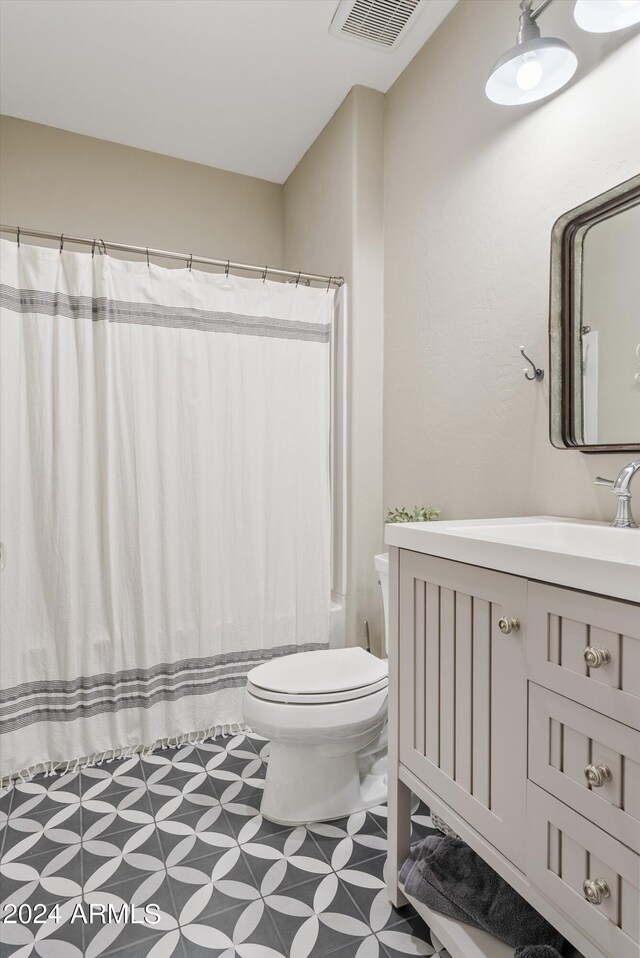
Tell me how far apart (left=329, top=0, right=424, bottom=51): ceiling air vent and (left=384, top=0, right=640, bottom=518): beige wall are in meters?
0.12

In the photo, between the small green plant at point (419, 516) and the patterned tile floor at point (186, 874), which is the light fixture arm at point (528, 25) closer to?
the small green plant at point (419, 516)

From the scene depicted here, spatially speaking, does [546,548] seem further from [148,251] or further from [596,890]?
[148,251]

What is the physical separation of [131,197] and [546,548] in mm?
2706

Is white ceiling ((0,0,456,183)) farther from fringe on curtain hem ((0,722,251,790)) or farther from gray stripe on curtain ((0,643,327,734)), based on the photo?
fringe on curtain hem ((0,722,251,790))

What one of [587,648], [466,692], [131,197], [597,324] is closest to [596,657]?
[587,648]

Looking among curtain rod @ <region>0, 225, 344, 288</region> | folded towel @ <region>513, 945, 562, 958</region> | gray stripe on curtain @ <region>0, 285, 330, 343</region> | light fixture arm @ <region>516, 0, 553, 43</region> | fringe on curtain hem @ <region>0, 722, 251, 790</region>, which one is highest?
light fixture arm @ <region>516, 0, 553, 43</region>

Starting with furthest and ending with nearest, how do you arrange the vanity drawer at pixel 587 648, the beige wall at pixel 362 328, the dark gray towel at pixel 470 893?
the beige wall at pixel 362 328 < the dark gray towel at pixel 470 893 < the vanity drawer at pixel 587 648

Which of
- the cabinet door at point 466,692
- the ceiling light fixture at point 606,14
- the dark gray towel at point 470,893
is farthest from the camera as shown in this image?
the ceiling light fixture at point 606,14

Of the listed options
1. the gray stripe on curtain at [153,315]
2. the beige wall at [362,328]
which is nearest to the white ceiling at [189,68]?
the beige wall at [362,328]

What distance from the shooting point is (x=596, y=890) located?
80 centimetres

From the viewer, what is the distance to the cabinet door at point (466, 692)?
949 millimetres

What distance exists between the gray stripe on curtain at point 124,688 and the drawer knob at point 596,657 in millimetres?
1629

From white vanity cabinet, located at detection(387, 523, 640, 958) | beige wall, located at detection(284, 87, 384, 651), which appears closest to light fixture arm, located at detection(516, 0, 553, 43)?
beige wall, located at detection(284, 87, 384, 651)

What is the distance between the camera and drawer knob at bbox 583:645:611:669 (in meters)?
0.78
